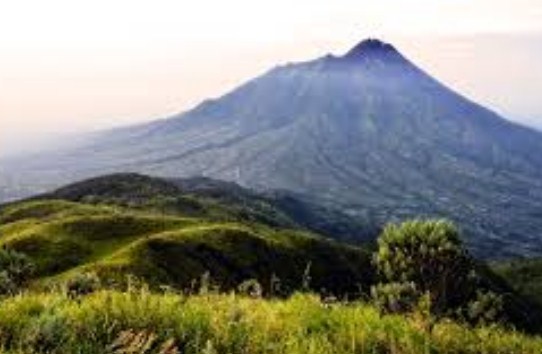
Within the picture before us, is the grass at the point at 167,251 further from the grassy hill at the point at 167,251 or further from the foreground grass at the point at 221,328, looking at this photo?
the foreground grass at the point at 221,328

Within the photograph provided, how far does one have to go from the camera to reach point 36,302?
36.9ft

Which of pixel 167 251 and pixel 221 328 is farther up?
pixel 221 328

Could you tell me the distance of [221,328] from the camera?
1077cm

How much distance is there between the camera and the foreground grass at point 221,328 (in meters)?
9.87

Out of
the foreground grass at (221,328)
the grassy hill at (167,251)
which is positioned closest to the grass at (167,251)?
the grassy hill at (167,251)

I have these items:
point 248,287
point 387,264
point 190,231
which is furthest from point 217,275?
point 248,287

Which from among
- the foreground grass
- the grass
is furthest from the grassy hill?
the foreground grass

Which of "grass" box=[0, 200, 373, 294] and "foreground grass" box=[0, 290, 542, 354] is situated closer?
"foreground grass" box=[0, 290, 542, 354]

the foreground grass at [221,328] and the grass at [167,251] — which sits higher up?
the foreground grass at [221,328]

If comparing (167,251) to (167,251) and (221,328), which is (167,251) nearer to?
(167,251)

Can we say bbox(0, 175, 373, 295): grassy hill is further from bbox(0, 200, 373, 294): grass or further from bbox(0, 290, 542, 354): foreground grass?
bbox(0, 290, 542, 354): foreground grass

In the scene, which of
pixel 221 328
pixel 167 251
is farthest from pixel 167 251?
pixel 221 328

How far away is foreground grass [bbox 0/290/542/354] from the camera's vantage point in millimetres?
9867

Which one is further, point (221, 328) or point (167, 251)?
point (167, 251)
